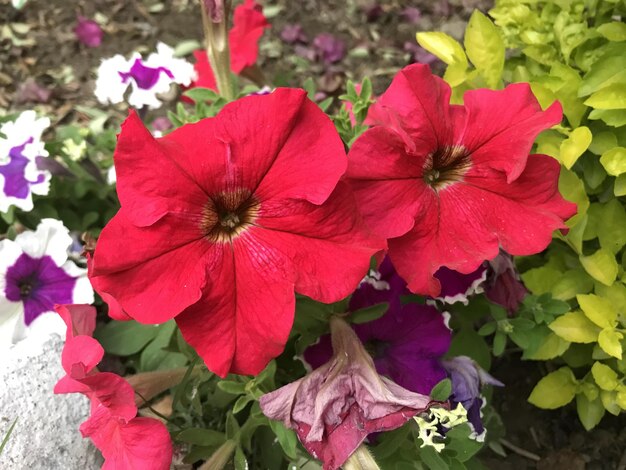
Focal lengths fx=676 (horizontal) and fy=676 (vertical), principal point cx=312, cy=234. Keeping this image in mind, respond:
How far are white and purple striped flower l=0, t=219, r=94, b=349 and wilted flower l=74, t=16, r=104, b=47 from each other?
4.80 feet

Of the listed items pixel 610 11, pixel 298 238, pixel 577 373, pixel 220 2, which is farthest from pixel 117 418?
pixel 610 11

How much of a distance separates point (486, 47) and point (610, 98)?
0.30 meters

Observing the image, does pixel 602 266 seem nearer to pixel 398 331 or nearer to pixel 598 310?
pixel 598 310

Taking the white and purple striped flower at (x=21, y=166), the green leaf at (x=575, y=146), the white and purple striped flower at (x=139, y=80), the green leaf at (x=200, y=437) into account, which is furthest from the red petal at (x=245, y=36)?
the green leaf at (x=200, y=437)

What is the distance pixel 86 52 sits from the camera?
9.32 feet

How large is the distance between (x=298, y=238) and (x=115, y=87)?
3.08ft

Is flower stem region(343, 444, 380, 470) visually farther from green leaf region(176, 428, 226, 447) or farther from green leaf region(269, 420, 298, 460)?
green leaf region(176, 428, 226, 447)

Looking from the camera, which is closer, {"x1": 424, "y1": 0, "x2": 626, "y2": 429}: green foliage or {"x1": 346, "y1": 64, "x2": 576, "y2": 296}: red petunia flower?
{"x1": 346, "y1": 64, "x2": 576, "y2": 296}: red petunia flower

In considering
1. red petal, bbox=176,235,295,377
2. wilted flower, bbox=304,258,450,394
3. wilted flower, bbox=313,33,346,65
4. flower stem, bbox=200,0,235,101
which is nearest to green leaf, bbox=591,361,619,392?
wilted flower, bbox=304,258,450,394

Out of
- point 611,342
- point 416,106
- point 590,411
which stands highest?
point 416,106

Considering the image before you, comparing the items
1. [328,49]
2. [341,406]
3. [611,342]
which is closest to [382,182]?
[341,406]

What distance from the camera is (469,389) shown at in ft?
4.42

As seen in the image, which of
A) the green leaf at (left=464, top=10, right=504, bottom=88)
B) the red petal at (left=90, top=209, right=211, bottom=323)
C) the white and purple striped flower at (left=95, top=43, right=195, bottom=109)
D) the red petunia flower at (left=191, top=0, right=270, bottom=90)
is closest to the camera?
the red petal at (left=90, top=209, right=211, bottom=323)

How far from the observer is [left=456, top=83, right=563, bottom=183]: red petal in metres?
1.14
